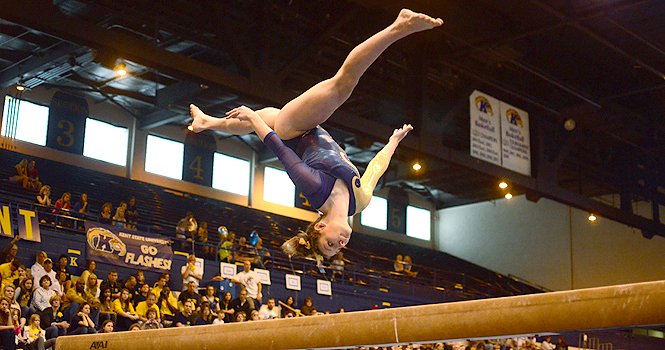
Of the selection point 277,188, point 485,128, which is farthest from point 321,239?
point 277,188

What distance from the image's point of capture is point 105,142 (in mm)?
18297

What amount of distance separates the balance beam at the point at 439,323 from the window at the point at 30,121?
13.8m

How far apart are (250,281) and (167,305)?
222 cm

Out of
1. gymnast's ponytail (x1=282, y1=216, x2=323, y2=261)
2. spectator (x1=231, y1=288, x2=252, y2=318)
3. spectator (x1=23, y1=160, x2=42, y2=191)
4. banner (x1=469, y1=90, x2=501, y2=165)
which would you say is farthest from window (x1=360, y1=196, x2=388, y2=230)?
gymnast's ponytail (x1=282, y1=216, x2=323, y2=261)

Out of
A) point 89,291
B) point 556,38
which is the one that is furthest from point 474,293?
point 89,291

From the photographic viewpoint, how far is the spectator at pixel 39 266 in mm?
9659

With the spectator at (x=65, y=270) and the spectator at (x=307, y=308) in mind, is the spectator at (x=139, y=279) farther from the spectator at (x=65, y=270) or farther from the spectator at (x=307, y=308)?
the spectator at (x=307, y=308)

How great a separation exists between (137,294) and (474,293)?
38.0ft

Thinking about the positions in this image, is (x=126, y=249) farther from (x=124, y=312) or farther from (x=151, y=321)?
(x=151, y=321)

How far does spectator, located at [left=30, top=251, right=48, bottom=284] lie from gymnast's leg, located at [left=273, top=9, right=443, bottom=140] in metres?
6.75

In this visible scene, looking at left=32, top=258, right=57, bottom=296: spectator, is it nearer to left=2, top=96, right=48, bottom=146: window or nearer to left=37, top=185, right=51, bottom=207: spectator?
left=37, top=185, right=51, bottom=207: spectator

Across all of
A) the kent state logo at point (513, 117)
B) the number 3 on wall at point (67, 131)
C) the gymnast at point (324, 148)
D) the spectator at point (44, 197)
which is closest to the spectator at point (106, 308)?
the spectator at point (44, 197)

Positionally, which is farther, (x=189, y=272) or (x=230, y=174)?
(x=230, y=174)

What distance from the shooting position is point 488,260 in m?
25.2
